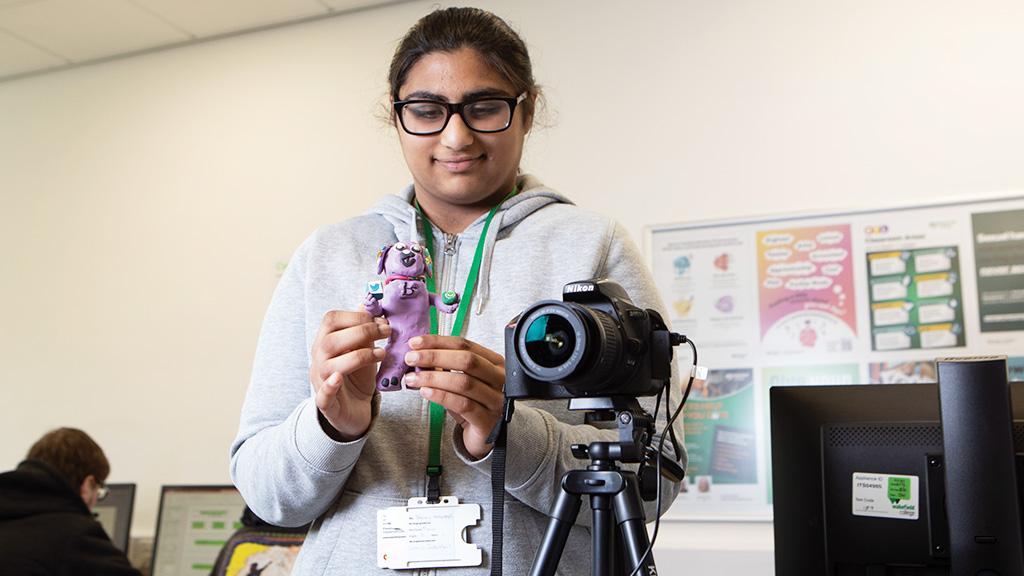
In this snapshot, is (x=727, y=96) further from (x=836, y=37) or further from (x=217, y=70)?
(x=217, y=70)

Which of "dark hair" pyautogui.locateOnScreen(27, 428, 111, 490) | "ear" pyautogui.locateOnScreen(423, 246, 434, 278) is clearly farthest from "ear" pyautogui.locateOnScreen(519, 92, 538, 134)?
"dark hair" pyautogui.locateOnScreen(27, 428, 111, 490)

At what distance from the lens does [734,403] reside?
98.0 inches

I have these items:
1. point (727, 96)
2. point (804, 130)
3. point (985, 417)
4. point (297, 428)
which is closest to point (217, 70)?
point (727, 96)

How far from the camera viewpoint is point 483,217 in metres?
1.12

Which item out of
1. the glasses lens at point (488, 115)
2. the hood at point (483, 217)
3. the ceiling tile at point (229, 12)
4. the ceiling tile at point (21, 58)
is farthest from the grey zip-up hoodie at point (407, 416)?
the ceiling tile at point (21, 58)

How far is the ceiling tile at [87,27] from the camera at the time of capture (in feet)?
10.8

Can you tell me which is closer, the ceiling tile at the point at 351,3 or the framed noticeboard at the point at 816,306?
the framed noticeboard at the point at 816,306

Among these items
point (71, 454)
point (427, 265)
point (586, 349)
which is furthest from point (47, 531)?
point (586, 349)

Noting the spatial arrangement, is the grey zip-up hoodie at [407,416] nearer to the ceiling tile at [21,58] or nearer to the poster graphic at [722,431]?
the poster graphic at [722,431]

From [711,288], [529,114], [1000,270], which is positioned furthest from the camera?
[711,288]

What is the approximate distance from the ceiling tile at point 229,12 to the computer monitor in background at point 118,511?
187 centimetres

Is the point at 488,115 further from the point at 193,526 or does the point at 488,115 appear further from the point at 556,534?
the point at 193,526

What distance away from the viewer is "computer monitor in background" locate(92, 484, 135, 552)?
10.1ft

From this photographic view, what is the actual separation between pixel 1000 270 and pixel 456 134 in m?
1.87
